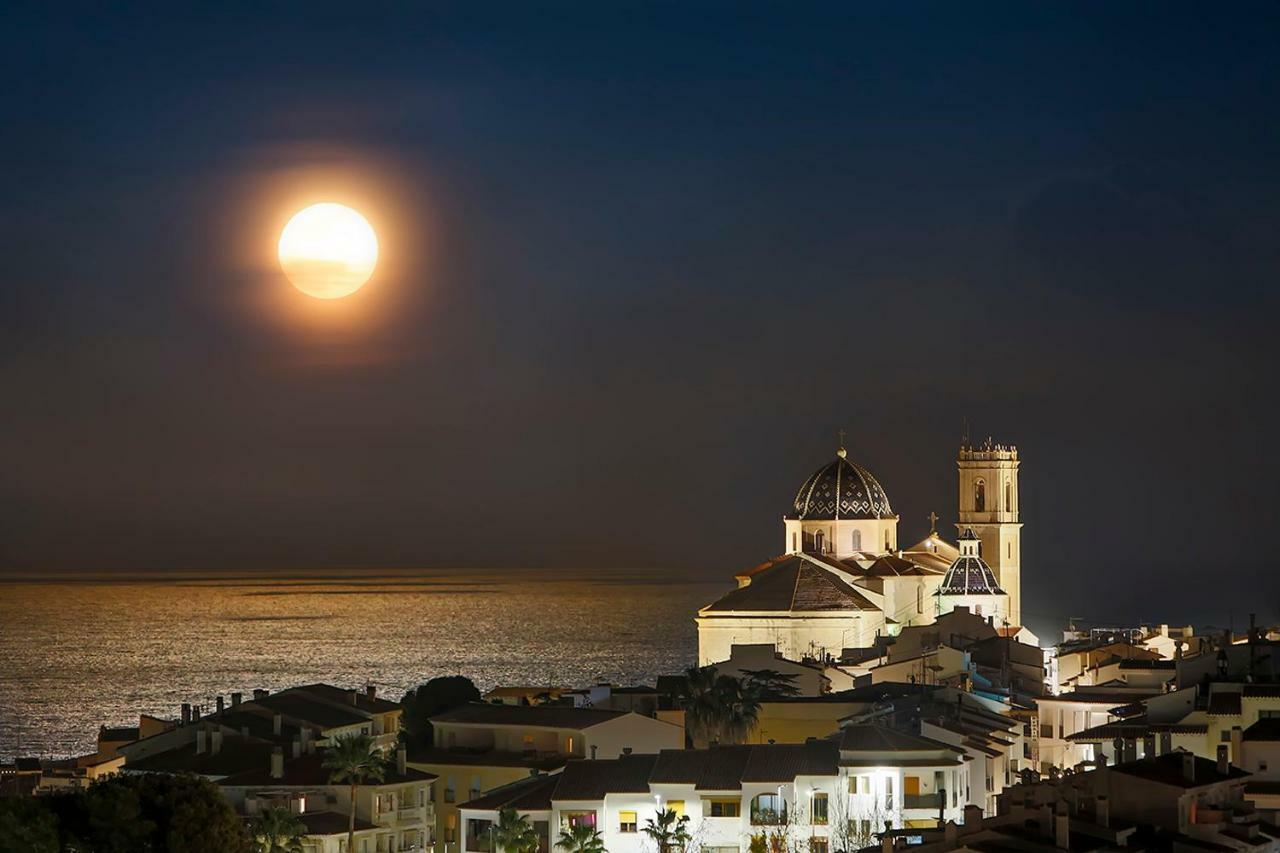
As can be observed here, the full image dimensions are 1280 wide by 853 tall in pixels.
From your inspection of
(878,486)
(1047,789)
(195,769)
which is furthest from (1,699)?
(1047,789)

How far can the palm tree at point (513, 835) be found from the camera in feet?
134

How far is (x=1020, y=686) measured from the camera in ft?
204

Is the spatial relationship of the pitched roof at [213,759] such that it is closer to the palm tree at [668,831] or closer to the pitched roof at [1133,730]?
the palm tree at [668,831]

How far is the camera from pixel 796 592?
8225 centimetres

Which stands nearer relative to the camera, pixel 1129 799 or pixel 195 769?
pixel 1129 799

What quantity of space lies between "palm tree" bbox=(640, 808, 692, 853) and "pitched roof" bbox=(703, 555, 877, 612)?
39240 mm

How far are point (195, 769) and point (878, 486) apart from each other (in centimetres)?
5120

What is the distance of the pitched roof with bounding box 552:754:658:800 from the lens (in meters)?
43.0

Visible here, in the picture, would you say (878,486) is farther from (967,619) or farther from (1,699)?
(1,699)

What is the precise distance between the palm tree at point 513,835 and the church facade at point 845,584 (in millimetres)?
32806

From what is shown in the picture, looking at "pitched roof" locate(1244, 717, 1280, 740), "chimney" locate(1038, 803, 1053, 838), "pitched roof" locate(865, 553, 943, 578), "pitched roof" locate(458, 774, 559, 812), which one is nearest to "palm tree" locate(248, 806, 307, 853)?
"pitched roof" locate(458, 774, 559, 812)

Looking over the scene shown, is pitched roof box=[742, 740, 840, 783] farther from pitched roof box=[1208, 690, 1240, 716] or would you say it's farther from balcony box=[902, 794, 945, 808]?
pitched roof box=[1208, 690, 1240, 716]

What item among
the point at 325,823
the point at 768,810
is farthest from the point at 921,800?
the point at 325,823

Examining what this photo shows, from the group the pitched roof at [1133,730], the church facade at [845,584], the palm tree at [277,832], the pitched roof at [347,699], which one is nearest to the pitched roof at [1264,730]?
the pitched roof at [1133,730]
